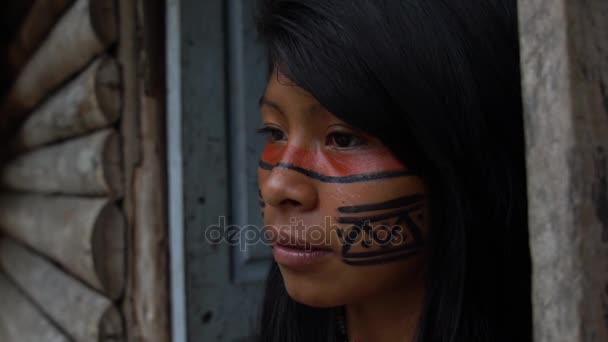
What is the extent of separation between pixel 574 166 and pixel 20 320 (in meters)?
2.60

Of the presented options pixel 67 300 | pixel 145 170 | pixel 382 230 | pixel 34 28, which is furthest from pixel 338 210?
pixel 34 28

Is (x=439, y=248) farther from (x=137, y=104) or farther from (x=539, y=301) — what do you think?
(x=137, y=104)

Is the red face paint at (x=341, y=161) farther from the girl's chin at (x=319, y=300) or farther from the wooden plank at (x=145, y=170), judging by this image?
the wooden plank at (x=145, y=170)

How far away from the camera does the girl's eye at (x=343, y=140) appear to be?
2.44ft

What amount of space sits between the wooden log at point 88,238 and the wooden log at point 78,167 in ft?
0.17

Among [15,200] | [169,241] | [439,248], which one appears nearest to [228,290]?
[169,241]

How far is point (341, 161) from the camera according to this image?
0.74 meters

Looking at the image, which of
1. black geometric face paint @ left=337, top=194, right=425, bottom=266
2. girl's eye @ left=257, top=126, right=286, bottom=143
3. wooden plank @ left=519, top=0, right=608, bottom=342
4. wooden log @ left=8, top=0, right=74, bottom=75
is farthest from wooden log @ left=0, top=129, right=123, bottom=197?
wooden plank @ left=519, top=0, right=608, bottom=342

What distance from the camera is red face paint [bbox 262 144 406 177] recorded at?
719 mm

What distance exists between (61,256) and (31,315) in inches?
21.5

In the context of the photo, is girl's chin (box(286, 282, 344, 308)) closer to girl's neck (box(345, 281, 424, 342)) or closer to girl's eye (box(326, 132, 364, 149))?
girl's neck (box(345, 281, 424, 342))

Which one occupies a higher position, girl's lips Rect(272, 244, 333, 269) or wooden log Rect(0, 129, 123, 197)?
wooden log Rect(0, 129, 123, 197)

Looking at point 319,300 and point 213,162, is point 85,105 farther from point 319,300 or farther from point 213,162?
point 319,300

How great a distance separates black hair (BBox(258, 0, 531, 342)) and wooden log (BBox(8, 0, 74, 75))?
1718mm
